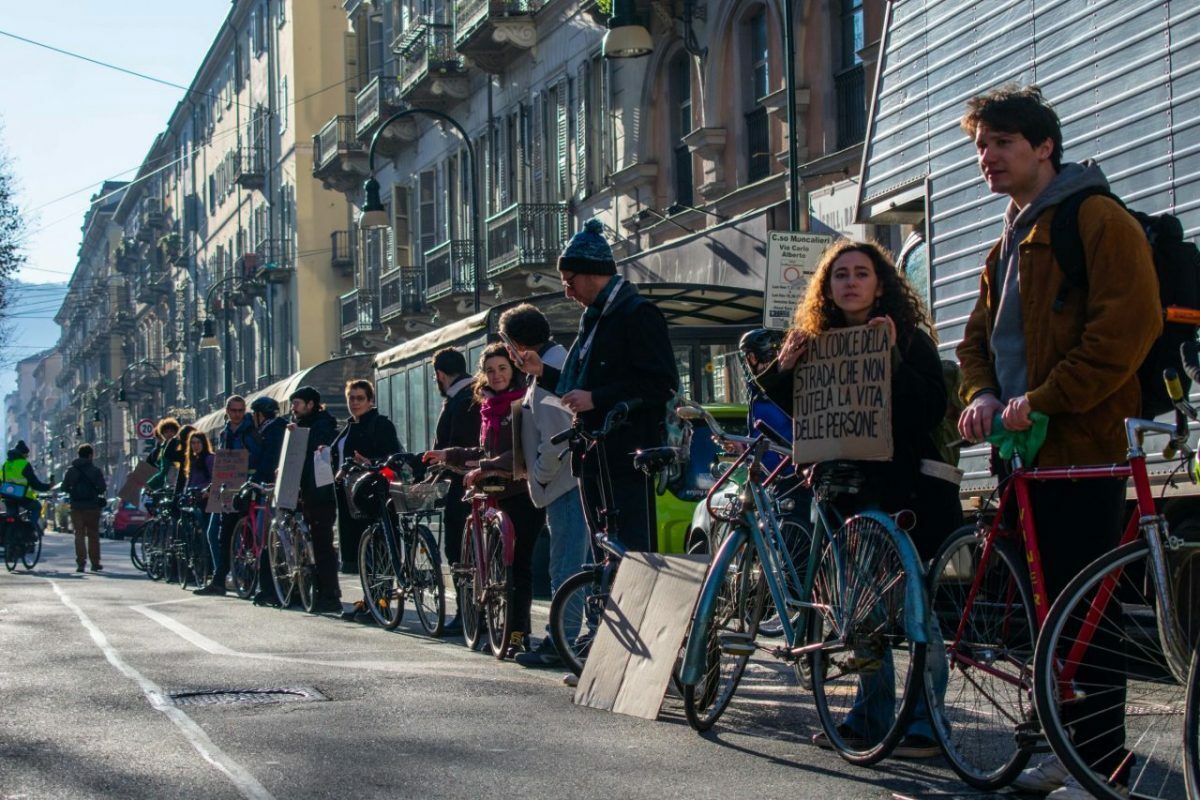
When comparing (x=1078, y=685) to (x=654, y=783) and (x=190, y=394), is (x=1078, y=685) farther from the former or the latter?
(x=190, y=394)

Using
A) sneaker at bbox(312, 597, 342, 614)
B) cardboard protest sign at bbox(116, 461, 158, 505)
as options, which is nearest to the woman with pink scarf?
sneaker at bbox(312, 597, 342, 614)

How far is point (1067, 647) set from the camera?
5.20 metres

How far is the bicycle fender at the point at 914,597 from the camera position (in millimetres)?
5766

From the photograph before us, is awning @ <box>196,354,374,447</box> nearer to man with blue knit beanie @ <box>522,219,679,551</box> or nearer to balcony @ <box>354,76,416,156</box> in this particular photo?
balcony @ <box>354,76,416,156</box>

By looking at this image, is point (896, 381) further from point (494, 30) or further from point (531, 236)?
point (494, 30)

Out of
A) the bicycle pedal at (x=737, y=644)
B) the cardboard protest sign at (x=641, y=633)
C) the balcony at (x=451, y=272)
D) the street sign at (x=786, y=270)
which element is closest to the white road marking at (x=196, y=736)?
the cardboard protest sign at (x=641, y=633)

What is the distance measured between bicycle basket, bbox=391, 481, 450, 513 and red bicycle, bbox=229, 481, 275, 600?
4.00m

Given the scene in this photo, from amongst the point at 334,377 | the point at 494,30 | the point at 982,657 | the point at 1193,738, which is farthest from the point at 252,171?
the point at 1193,738

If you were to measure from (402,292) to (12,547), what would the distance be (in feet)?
48.8

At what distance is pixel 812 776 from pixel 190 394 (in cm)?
7476

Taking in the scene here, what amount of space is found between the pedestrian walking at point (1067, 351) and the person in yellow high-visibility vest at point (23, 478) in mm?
24162

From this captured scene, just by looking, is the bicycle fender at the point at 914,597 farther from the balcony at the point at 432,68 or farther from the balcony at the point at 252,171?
the balcony at the point at 252,171

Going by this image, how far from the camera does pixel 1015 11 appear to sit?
1023cm

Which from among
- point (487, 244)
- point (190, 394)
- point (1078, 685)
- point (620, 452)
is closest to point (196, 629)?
point (620, 452)
